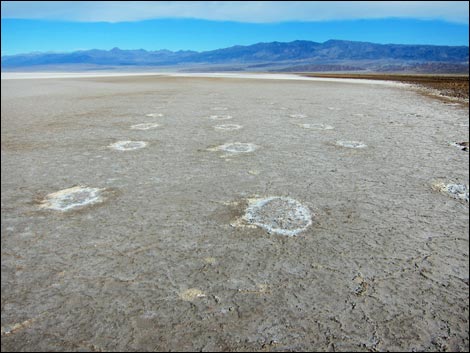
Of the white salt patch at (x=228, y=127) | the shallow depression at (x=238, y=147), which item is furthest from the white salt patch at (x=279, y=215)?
the white salt patch at (x=228, y=127)

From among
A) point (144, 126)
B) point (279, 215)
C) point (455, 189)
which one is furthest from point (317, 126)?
point (279, 215)

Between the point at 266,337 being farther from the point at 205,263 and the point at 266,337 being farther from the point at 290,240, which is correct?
the point at 290,240

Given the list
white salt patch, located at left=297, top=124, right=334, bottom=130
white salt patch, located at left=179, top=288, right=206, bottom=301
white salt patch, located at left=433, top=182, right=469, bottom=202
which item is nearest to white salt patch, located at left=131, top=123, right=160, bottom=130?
white salt patch, located at left=297, top=124, right=334, bottom=130

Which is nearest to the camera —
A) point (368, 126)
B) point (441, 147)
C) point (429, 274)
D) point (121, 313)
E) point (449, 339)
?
point (449, 339)

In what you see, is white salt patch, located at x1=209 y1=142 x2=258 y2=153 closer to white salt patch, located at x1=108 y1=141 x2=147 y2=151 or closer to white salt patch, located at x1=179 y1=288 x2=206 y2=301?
white salt patch, located at x1=108 y1=141 x2=147 y2=151

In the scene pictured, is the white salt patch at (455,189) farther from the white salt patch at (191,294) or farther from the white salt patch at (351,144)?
the white salt patch at (191,294)

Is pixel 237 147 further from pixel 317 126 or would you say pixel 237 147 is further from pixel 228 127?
pixel 317 126

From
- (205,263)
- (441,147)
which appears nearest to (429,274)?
(205,263)
